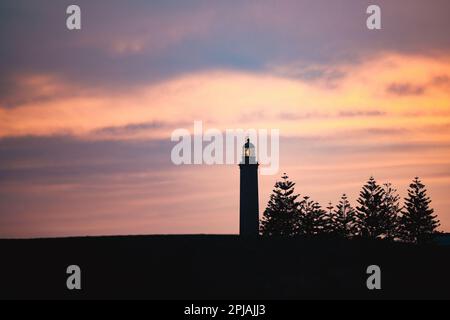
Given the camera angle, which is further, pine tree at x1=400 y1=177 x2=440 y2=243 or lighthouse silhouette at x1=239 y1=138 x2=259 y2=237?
pine tree at x1=400 y1=177 x2=440 y2=243

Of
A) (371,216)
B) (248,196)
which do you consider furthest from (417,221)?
(248,196)

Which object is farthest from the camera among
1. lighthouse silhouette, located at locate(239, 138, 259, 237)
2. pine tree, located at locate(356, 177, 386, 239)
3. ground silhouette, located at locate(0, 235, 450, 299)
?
pine tree, located at locate(356, 177, 386, 239)

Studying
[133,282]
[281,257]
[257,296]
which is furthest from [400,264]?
[133,282]

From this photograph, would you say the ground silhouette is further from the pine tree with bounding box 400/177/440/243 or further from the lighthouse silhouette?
the pine tree with bounding box 400/177/440/243

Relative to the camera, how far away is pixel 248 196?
52000 millimetres

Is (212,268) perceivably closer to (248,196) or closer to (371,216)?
(248,196)

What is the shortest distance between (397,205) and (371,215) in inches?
295

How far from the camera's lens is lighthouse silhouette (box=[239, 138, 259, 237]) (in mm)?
52000

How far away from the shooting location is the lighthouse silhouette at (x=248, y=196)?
52.0 m

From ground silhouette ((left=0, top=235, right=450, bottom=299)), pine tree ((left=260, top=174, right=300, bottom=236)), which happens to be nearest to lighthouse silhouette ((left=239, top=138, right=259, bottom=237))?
ground silhouette ((left=0, top=235, right=450, bottom=299))

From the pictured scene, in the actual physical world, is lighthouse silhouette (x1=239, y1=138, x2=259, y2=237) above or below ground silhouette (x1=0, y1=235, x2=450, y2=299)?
above

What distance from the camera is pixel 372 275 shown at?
4219 centimetres
